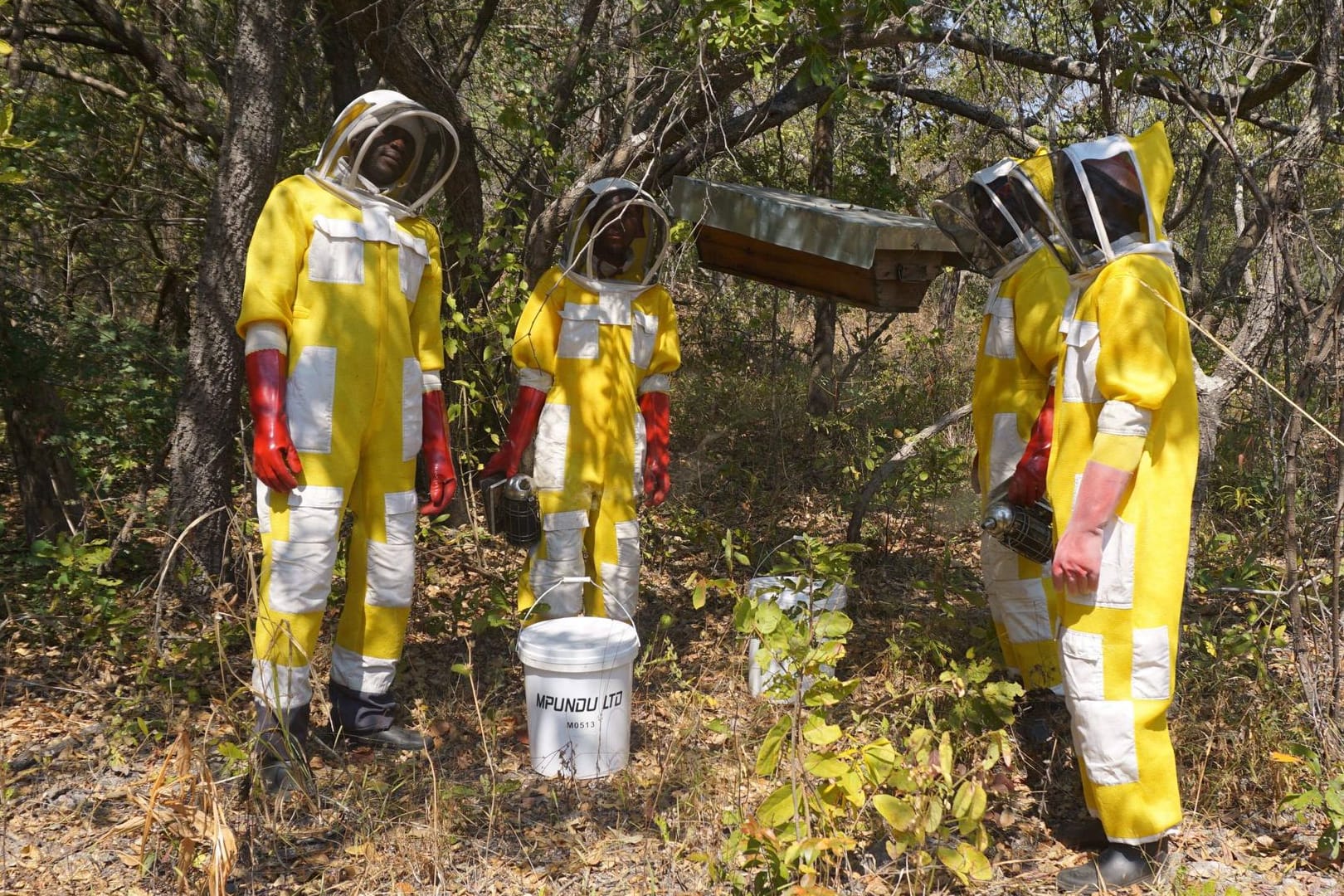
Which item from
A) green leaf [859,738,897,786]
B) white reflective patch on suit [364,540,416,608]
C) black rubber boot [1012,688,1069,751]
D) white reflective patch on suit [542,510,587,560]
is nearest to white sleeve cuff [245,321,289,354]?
white reflective patch on suit [364,540,416,608]

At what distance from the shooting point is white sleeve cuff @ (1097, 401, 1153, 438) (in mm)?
2807

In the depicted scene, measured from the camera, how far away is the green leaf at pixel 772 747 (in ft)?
8.88

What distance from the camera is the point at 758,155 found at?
25.2 ft

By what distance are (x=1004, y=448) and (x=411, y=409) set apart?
7.71 ft

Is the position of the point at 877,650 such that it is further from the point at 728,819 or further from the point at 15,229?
the point at 15,229

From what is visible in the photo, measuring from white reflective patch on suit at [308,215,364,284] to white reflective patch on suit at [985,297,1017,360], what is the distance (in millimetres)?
2491

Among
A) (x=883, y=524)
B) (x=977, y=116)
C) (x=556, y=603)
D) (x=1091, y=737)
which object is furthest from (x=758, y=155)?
(x=1091, y=737)

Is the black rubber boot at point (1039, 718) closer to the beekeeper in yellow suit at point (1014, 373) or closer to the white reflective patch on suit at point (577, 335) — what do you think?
the beekeeper in yellow suit at point (1014, 373)

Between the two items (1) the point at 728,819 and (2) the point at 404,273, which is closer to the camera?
(1) the point at 728,819

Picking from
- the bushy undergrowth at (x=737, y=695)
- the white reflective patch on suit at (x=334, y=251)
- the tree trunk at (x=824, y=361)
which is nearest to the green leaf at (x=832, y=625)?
the bushy undergrowth at (x=737, y=695)

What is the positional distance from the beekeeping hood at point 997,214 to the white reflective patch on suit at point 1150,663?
5.21ft

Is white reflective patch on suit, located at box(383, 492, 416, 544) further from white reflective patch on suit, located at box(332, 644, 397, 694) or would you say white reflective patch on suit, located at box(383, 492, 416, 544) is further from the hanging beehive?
the hanging beehive

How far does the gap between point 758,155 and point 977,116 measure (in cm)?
210

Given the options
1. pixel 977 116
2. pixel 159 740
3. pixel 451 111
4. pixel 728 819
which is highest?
pixel 977 116
